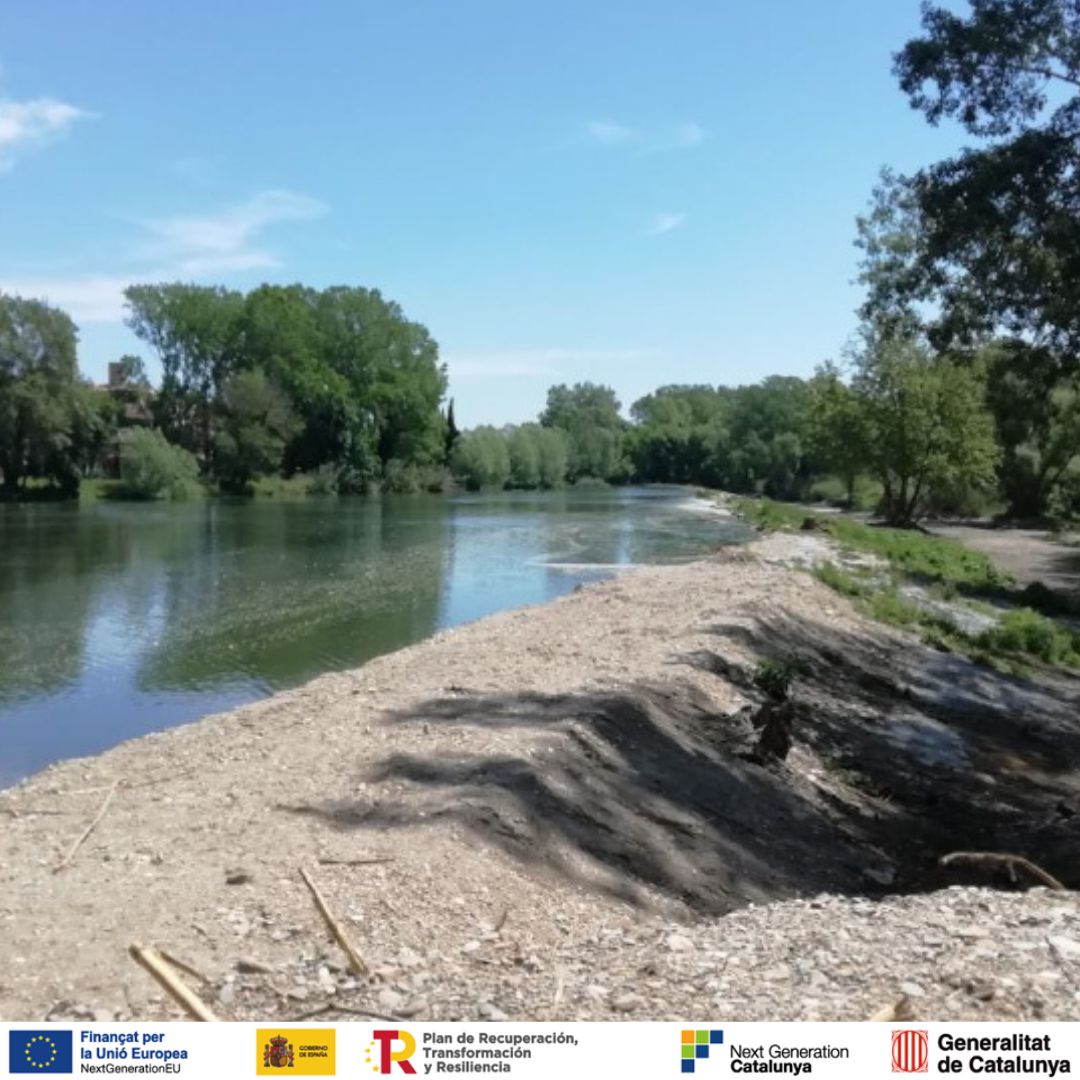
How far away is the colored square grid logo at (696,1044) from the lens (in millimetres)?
4914

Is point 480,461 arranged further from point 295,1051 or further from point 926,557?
point 295,1051

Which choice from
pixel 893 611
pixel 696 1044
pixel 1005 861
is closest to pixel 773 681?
pixel 1005 861

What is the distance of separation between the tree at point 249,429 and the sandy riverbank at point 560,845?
279 ft

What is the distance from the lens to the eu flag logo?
493cm

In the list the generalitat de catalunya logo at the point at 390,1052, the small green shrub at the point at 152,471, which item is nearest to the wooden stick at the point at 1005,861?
the generalitat de catalunya logo at the point at 390,1052

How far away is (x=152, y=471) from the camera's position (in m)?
89.1

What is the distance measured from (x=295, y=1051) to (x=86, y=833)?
4.36 metres

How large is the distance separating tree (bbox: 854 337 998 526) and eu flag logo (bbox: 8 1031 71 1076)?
4986cm

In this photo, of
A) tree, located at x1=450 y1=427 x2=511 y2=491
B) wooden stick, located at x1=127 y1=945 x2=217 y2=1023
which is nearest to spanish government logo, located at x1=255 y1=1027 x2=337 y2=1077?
wooden stick, located at x1=127 y1=945 x2=217 y2=1023

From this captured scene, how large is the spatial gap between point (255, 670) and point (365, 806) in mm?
12539

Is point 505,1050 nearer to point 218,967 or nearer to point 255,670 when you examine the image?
point 218,967

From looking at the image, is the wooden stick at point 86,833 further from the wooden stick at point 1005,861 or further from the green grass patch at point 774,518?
the green grass patch at point 774,518

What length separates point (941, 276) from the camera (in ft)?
67.1

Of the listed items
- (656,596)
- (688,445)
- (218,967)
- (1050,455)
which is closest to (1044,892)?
(218,967)
